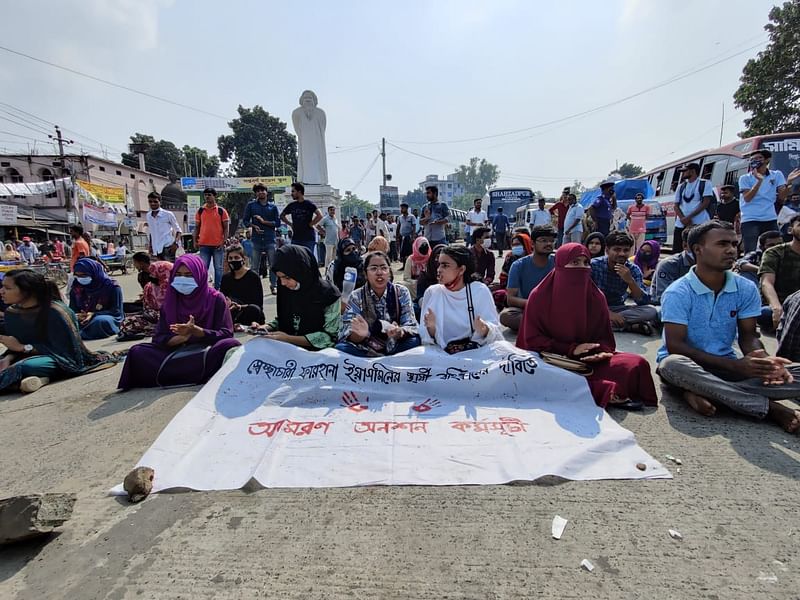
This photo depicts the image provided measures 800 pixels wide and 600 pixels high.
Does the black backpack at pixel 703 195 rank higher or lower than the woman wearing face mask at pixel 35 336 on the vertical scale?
higher

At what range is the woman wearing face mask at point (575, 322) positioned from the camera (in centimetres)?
276

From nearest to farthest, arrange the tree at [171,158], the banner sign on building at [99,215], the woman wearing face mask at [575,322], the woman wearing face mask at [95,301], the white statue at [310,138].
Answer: the woman wearing face mask at [575,322]
the woman wearing face mask at [95,301]
the white statue at [310,138]
the banner sign on building at [99,215]
the tree at [171,158]

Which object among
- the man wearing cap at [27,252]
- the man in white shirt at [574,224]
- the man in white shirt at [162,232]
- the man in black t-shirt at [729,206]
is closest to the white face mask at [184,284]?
the man in white shirt at [162,232]

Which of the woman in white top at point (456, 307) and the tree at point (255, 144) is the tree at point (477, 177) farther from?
the woman in white top at point (456, 307)

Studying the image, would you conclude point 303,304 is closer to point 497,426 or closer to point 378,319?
point 378,319

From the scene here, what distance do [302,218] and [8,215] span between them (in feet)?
75.9

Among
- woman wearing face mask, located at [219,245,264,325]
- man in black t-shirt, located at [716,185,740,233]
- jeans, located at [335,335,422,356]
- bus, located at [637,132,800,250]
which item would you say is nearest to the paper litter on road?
jeans, located at [335,335,422,356]

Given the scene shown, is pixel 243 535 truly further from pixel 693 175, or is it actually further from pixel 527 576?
pixel 693 175

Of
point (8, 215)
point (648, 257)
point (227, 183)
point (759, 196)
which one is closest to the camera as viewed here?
point (759, 196)

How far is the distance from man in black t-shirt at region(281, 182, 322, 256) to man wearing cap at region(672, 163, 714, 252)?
589 centimetres

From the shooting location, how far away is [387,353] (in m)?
3.30

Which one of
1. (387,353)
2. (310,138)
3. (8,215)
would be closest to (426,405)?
(387,353)

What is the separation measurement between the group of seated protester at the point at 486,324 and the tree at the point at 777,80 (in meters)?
18.8

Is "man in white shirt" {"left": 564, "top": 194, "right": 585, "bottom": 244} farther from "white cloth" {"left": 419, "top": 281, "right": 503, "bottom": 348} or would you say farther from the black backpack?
"white cloth" {"left": 419, "top": 281, "right": 503, "bottom": 348}
